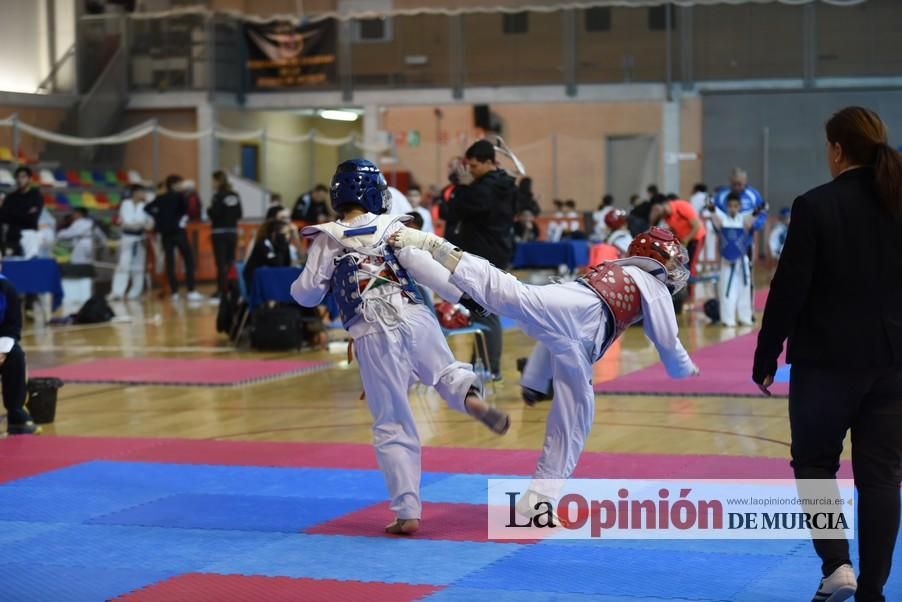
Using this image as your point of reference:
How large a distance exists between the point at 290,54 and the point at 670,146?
23.9ft

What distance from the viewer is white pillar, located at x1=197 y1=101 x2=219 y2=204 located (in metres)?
25.4

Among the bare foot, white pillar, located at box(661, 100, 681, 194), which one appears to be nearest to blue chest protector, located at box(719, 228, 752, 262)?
the bare foot

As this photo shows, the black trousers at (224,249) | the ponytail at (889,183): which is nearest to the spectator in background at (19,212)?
the black trousers at (224,249)

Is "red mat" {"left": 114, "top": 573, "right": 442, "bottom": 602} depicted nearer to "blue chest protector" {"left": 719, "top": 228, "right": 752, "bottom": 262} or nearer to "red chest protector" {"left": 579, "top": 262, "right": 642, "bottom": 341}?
"red chest protector" {"left": 579, "top": 262, "right": 642, "bottom": 341}

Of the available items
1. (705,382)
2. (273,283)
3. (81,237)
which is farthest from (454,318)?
(81,237)

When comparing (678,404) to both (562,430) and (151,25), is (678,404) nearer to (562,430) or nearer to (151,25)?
(562,430)

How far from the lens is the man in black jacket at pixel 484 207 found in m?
8.99

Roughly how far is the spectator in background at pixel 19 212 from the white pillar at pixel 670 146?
1184 centimetres

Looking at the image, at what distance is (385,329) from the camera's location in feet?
17.9

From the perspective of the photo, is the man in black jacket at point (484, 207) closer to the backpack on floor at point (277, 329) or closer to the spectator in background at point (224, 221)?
the backpack on floor at point (277, 329)

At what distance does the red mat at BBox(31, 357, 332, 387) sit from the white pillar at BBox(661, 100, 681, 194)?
1336cm

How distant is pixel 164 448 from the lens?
7750 mm

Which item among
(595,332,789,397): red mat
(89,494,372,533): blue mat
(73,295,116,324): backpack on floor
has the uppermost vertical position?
(89,494,372,533): blue mat

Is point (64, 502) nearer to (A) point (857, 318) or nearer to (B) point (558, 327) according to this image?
(B) point (558, 327)
